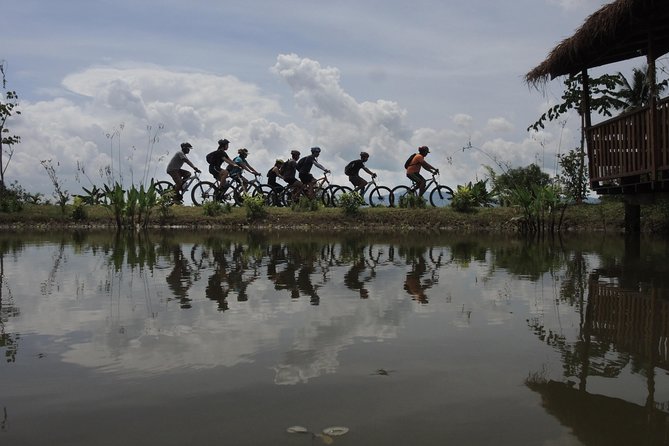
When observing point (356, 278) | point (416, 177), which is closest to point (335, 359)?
point (356, 278)

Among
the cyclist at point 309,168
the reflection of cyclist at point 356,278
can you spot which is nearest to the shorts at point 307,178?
the cyclist at point 309,168

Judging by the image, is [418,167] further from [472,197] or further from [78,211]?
[78,211]

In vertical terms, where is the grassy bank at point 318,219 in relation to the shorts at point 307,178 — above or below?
below

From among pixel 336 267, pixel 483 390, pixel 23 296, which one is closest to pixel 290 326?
pixel 483 390

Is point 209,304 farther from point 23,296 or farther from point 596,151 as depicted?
point 596,151

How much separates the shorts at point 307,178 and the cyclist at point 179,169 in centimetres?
374

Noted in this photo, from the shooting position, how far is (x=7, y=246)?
13398 mm

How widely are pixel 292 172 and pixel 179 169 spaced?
4.04 metres

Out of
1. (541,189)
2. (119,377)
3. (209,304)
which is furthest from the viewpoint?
(541,189)

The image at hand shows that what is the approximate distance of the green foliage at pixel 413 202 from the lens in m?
22.8

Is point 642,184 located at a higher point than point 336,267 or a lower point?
higher

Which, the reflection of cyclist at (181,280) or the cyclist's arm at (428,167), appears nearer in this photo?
the reflection of cyclist at (181,280)

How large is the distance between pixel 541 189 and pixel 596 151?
609 cm

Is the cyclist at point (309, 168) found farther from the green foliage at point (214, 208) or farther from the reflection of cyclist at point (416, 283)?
the reflection of cyclist at point (416, 283)
